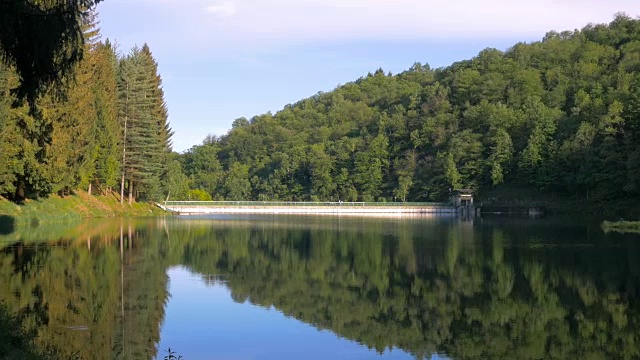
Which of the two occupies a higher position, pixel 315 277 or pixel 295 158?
pixel 295 158

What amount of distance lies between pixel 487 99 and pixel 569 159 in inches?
1233

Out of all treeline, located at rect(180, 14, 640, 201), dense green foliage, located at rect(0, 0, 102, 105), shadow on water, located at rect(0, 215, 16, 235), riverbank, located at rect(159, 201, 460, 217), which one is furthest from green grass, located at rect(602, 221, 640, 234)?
dense green foliage, located at rect(0, 0, 102, 105)

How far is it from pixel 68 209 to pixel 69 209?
0.32 metres

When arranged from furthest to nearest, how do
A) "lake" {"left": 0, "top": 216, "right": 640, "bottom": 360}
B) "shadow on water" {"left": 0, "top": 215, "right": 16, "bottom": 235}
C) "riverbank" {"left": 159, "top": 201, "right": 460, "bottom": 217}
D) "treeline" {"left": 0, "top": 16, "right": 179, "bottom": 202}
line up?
"riverbank" {"left": 159, "top": 201, "right": 460, "bottom": 217} < "treeline" {"left": 0, "top": 16, "right": 179, "bottom": 202} < "shadow on water" {"left": 0, "top": 215, "right": 16, "bottom": 235} < "lake" {"left": 0, "top": 216, "right": 640, "bottom": 360}

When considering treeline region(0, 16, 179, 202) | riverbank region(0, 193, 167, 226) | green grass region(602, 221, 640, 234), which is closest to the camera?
treeline region(0, 16, 179, 202)

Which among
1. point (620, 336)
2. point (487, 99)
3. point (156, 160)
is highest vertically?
point (487, 99)

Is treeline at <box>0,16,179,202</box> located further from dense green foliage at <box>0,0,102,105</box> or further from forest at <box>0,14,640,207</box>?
dense green foliage at <box>0,0,102,105</box>

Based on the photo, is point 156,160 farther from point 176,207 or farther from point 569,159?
point 569,159

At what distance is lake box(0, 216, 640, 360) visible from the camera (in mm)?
13359

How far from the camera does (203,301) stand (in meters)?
18.3

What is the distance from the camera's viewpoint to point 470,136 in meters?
102

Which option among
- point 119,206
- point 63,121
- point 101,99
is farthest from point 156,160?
point 63,121

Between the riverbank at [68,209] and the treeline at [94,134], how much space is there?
33.6 inches

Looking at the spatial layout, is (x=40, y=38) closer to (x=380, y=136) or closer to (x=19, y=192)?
(x=19, y=192)
